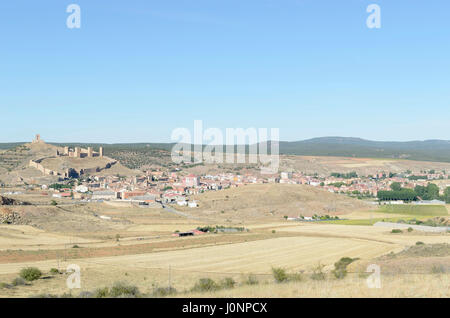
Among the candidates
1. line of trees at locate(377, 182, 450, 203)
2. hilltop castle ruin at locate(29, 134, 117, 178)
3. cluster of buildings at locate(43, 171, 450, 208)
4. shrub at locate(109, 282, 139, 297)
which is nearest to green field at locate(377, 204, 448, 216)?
line of trees at locate(377, 182, 450, 203)

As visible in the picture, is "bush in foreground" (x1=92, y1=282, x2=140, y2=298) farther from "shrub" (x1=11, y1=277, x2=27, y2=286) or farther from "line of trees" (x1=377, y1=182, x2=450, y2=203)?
"line of trees" (x1=377, y1=182, x2=450, y2=203)

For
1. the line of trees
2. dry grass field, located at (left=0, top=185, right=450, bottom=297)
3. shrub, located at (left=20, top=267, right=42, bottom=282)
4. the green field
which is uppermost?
shrub, located at (left=20, top=267, right=42, bottom=282)

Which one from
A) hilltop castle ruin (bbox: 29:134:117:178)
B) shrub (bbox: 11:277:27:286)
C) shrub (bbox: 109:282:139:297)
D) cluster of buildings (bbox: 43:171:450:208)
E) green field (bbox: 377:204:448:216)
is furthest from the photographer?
hilltop castle ruin (bbox: 29:134:117:178)

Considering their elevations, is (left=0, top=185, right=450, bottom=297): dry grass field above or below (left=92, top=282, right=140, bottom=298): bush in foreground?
below

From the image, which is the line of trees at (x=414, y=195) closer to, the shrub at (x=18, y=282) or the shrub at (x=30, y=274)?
the shrub at (x=30, y=274)

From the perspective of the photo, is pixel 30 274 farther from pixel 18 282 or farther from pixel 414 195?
pixel 414 195

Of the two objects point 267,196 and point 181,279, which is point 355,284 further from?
point 267,196

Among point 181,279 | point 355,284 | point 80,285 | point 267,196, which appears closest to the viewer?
point 355,284

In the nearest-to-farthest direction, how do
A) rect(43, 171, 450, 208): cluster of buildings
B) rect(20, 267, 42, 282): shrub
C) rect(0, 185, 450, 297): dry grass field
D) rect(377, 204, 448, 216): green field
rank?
rect(0, 185, 450, 297): dry grass field → rect(20, 267, 42, 282): shrub → rect(377, 204, 448, 216): green field → rect(43, 171, 450, 208): cluster of buildings
